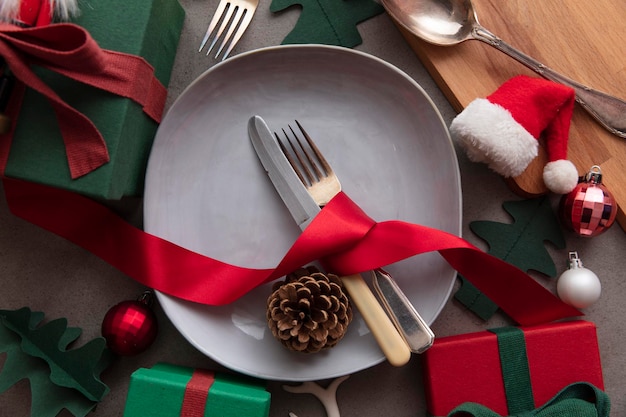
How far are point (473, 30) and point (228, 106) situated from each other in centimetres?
30

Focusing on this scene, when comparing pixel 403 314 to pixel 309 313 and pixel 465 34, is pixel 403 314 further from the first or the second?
pixel 465 34

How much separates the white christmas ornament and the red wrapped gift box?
0.03 metres

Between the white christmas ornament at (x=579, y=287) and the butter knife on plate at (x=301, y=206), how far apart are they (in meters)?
0.21

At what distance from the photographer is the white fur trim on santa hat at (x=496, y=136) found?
56 cm

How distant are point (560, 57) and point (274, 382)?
523 millimetres

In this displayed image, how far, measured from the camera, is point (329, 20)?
2.06ft

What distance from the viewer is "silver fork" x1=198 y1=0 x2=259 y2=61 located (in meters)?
0.62

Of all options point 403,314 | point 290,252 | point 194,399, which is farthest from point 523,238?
point 194,399

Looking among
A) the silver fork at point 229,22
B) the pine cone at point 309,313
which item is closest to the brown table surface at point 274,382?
the silver fork at point 229,22

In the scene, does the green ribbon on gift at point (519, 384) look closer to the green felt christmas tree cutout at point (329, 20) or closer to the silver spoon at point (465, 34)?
the silver spoon at point (465, 34)

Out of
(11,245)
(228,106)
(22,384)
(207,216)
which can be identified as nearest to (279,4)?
(228,106)

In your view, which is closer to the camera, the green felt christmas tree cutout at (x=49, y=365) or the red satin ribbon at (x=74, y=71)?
the red satin ribbon at (x=74, y=71)

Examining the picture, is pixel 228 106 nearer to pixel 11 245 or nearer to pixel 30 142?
pixel 30 142

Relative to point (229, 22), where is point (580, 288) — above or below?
below
